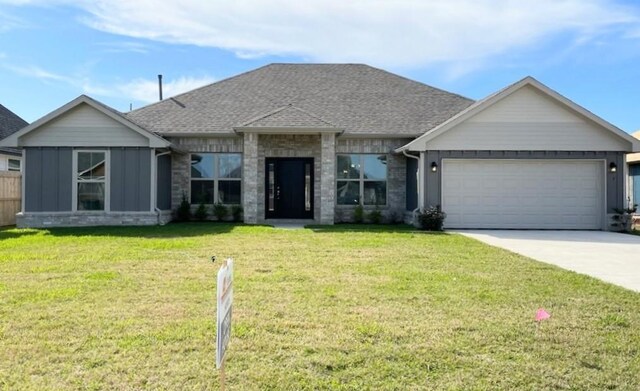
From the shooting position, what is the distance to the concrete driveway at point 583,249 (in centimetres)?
700

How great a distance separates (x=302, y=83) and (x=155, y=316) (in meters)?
15.5

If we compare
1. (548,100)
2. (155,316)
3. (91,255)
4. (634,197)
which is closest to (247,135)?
(91,255)

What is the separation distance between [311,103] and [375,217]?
514 centimetres

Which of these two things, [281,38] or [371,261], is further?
[281,38]

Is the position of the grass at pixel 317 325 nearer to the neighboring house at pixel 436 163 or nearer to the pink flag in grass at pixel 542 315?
the pink flag in grass at pixel 542 315

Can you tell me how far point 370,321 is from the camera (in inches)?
172

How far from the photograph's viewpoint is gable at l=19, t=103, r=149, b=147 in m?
13.7

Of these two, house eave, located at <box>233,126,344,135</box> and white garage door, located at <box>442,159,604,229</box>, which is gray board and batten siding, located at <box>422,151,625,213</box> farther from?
house eave, located at <box>233,126,344,135</box>

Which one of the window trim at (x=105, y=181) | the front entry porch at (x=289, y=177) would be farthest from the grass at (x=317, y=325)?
the front entry porch at (x=289, y=177)

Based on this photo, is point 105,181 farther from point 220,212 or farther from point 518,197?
point 518,197

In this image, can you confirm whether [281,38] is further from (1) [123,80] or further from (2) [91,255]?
(2) [91,255]

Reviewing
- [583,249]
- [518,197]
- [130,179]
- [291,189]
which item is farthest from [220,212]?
[583,249]

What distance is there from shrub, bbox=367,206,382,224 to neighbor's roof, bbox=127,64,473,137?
2.76 m

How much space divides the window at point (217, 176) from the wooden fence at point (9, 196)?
592cm
